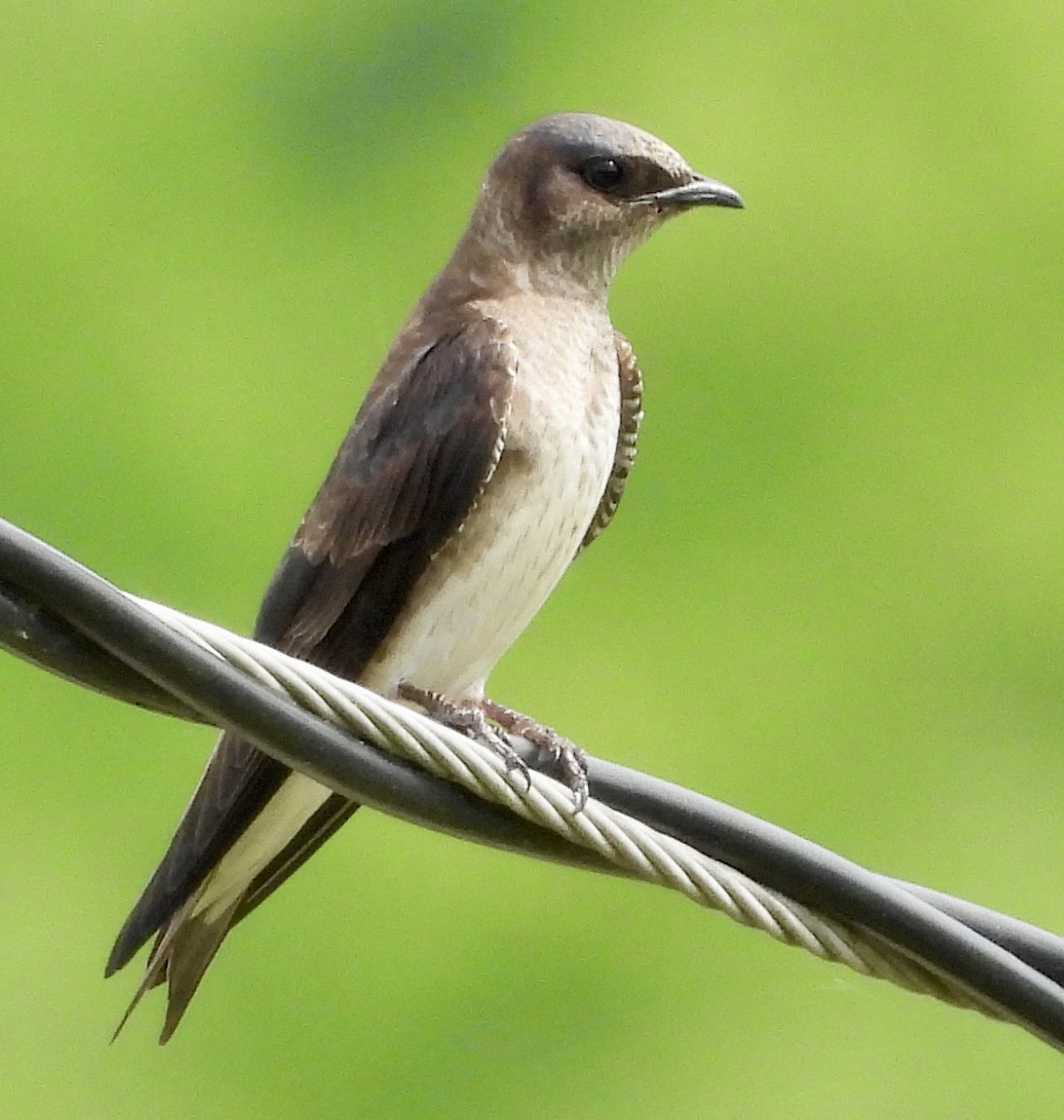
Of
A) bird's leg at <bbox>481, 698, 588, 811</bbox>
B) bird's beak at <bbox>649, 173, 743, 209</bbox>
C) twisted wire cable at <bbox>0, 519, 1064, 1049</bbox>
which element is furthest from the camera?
bird's beak at <bbox>649, 173, 743, 209</bbox>

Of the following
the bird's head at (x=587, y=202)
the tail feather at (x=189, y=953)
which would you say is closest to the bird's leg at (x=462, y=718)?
the tail feather at (x=189, y=953)

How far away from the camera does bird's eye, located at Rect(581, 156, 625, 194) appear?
5.85 feet

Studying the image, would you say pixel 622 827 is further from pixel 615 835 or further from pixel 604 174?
pixel 604 174

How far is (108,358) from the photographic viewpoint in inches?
116

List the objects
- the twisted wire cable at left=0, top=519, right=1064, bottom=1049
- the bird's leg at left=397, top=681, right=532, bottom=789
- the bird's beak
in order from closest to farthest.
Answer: the twisted wire cable at left=0, top=519, right=1064, bottom=1049, the bird's leg at left=397, top=681, right=532, bottom=789, the bird's beak

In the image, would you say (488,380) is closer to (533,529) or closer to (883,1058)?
(533,529)

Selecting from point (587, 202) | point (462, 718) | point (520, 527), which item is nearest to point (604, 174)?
point (587, 202)

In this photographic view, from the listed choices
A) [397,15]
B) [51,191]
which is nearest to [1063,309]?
[397,15]

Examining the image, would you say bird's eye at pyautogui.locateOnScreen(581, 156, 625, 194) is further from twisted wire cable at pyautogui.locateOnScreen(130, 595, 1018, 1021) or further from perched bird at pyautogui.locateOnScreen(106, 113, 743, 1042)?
twisted wire cable at pyautogui.locateOnScreen(130, 595, 1018, 1021)

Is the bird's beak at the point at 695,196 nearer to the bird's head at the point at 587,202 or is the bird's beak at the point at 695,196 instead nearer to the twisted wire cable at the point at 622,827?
the bird's head at the point at 587,202

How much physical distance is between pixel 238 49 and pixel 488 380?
1.76 m

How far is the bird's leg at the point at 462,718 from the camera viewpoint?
4.35 ft

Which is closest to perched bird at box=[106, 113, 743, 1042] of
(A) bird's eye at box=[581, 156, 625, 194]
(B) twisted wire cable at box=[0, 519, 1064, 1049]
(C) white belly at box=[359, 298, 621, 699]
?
(C) white belly at box=[359, 298, 621, 699]

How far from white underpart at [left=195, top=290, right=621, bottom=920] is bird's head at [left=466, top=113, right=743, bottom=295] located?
3.8 inches
